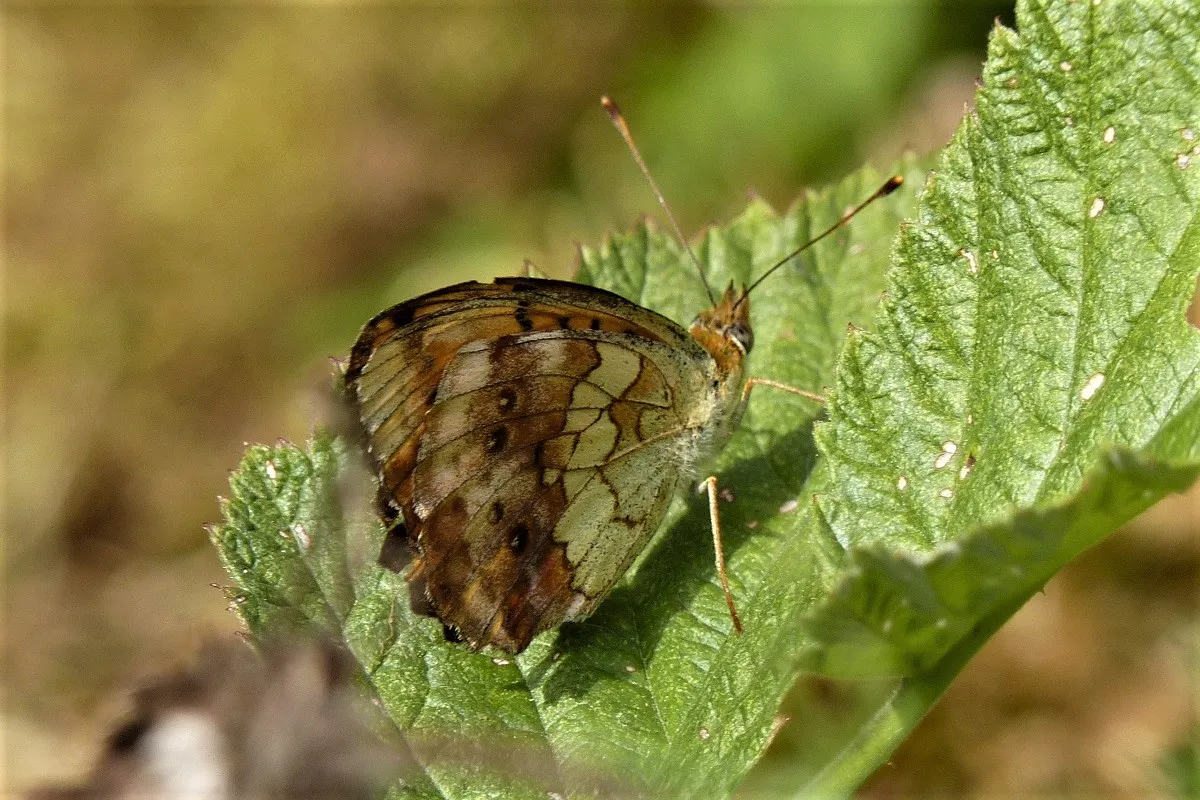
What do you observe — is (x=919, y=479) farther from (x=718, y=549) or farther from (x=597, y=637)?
(x=597, y=637)

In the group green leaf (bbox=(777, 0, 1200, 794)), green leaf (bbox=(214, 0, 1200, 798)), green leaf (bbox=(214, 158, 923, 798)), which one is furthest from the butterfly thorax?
green leaf (bbox=(777, 0, 1200, 794))

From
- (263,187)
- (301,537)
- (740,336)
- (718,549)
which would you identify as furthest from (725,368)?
(263,187)

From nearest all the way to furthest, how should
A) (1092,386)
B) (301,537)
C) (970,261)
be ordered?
(1092,386) < (970,261) < (301,537)

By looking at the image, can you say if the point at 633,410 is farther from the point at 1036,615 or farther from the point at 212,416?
the point at 212,416

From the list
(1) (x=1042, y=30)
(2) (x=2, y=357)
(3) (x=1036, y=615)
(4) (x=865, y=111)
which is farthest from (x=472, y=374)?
(2) (x=2, y=357)

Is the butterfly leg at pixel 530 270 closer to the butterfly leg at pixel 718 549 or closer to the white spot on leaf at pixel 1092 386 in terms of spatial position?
the butterfly leg at pixel 718 549

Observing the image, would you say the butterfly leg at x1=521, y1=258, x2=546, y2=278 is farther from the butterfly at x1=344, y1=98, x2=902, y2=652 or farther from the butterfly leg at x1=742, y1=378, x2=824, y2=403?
the butterfly leg at x1=742, y1=378, x2=824, y2=403
